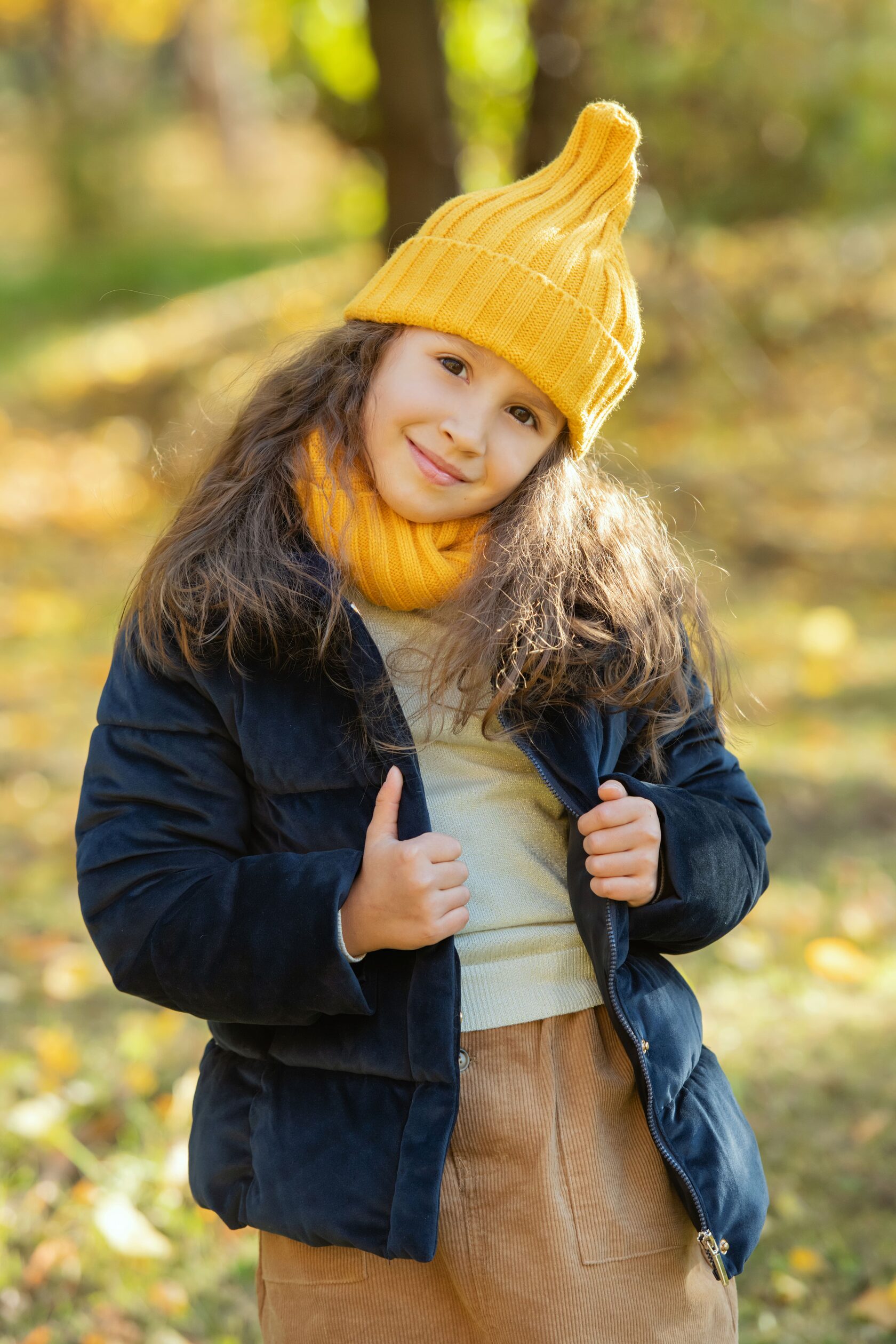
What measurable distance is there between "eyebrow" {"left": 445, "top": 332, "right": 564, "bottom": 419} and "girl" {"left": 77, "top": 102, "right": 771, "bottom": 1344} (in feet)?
0.04

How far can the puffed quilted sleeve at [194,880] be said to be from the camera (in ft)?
4.93

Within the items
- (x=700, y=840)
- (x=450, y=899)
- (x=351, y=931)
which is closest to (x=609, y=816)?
(x=700, y=840)

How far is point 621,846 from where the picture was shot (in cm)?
160

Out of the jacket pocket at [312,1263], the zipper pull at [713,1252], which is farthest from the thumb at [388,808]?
the zipper pull at [713,1252]

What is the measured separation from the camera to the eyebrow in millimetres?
1778

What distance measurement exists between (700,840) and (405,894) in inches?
16.8

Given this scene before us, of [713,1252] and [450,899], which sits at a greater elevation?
[450,899]

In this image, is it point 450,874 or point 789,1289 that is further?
point 789,1289

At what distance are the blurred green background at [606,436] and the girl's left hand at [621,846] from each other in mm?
534

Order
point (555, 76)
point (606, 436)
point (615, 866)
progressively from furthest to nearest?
point (555, 76), point (606, 436), point (615, 866)

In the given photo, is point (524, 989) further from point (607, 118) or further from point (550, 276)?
point (607, 118)

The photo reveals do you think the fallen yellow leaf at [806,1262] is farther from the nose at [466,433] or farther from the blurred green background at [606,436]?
the nose at [466,433]

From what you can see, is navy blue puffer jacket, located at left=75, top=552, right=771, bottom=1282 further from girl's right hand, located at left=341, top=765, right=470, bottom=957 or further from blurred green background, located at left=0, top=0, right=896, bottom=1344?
blurred green background, located at left=0, top=0, right=896, bottom=1344

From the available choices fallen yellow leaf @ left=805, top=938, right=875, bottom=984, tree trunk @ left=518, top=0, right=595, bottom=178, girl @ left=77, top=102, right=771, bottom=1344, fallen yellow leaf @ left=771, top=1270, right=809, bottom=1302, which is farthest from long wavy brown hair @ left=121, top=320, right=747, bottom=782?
tree trunk @ left=518, top=0, right=595, bottom=178
